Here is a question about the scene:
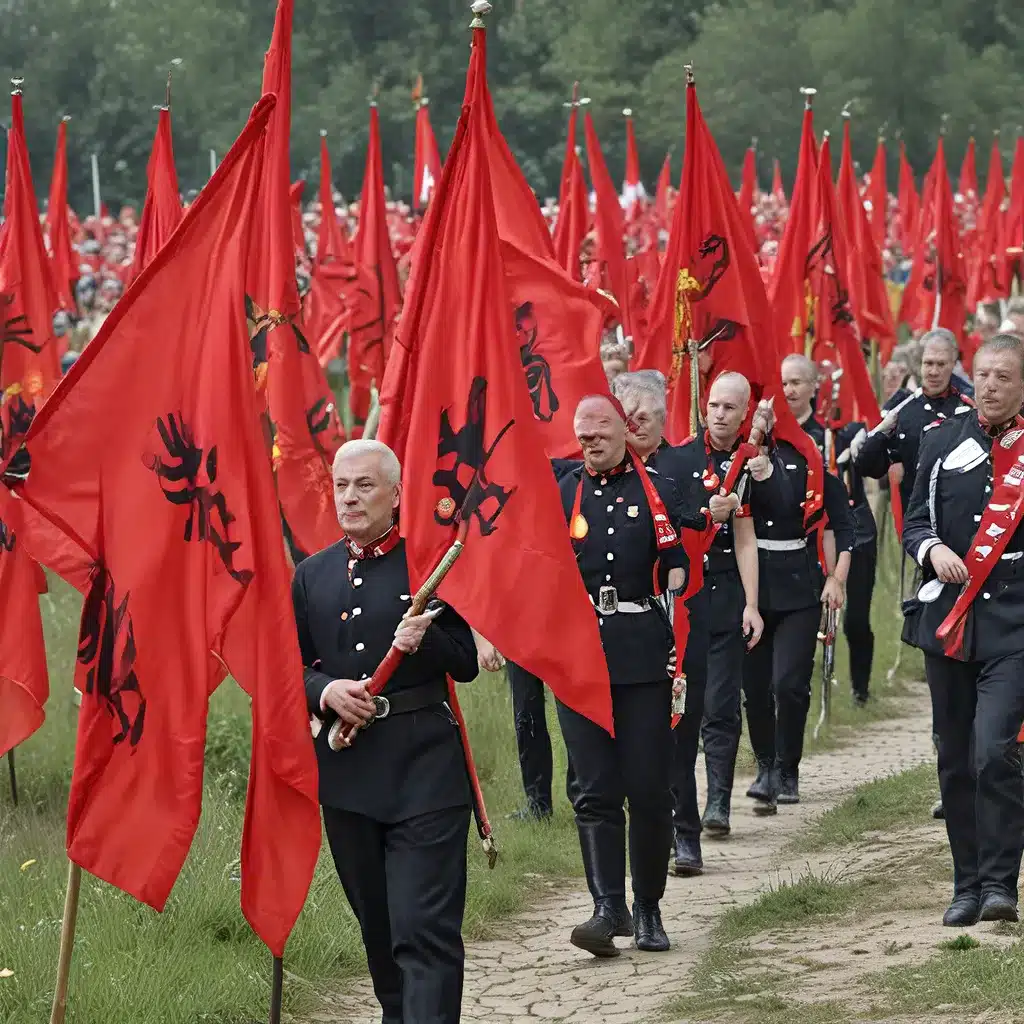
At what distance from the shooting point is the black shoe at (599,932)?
8938 mm

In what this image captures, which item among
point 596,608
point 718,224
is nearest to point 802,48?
point 718,224

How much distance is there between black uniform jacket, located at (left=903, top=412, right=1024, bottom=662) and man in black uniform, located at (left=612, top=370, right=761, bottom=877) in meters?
1.12

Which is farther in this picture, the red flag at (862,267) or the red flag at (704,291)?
the red flag at (862,267)

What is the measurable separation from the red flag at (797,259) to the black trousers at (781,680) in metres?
5.42

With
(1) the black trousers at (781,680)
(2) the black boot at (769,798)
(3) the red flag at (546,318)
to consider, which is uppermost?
(3) the red flag at (546,318)

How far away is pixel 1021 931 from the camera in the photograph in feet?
27.7

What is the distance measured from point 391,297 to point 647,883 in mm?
9396

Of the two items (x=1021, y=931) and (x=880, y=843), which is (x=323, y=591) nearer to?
(x=1021, y=931)

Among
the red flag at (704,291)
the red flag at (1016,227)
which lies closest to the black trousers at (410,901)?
the red flag at (704,291)

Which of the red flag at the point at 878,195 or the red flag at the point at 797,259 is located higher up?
the red flag at the point at 878,195

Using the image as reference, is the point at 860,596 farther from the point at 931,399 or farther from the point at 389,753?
the point at 389,753

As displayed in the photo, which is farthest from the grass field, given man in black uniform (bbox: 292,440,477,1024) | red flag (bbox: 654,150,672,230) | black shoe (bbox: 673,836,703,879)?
red flag (bbox: 654,150,672,230)

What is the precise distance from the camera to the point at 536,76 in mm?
66312

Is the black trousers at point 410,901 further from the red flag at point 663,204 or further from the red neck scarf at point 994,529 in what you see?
the red flag at point 663,204
